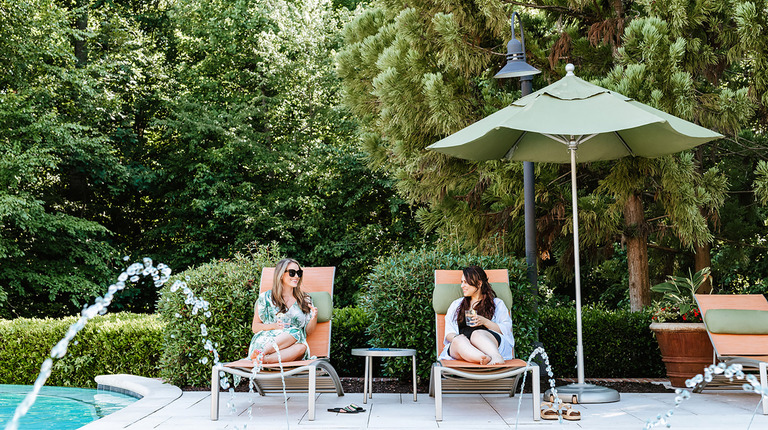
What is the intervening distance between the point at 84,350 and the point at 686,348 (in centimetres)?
613

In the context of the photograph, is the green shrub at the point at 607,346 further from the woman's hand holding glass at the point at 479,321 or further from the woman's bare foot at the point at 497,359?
the woman's bare foot at the point at 497,359

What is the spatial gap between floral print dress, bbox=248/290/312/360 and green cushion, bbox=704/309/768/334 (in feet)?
10.2

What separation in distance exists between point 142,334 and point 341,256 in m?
8.27

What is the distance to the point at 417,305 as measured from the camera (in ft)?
18.5

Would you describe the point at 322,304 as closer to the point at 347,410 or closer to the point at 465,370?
the point at 347,410

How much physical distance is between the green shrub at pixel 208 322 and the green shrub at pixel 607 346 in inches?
115

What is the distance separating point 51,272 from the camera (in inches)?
525

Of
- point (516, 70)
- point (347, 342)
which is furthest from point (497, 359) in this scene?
point (516, 70)

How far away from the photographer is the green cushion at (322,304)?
16.9 ft

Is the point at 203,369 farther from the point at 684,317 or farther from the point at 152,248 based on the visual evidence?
the point at 152,248

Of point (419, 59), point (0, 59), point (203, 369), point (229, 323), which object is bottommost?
point (203, 369)

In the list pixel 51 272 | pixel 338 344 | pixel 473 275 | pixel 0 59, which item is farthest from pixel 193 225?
pixel 473 275

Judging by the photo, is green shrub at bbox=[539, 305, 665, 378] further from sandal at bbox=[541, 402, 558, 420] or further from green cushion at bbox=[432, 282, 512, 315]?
sandal at bbox=[541, 402, 558, 420]

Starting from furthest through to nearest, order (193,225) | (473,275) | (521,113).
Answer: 1. (193,225)
2. (473,275)
3. (521,113)
